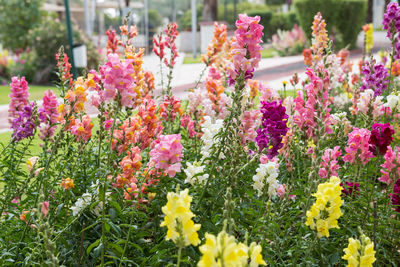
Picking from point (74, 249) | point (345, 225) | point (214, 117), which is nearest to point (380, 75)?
point (214, 117)

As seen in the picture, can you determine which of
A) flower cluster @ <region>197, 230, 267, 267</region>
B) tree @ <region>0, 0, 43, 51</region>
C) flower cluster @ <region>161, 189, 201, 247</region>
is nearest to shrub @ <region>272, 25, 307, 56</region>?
tree @ <region>0, 0, 43, 51</region>

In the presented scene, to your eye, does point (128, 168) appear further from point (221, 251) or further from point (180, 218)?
point (221, 251)

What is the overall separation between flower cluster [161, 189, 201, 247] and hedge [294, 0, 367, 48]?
733 inches

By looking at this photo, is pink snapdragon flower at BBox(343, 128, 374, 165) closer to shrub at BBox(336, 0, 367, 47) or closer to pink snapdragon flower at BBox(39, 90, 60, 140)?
pink snapdragon flower at BBox(39, 90, 60, 140)

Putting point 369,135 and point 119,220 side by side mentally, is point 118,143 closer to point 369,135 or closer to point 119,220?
point 119,220

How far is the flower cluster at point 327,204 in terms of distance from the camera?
1.69 meters

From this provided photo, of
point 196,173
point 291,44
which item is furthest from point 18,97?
point 291,44

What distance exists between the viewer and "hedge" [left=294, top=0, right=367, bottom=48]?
768 inches

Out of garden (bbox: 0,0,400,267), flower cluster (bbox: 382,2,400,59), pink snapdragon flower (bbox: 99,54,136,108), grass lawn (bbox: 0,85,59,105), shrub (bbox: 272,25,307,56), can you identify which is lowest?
grass lawn (bbox: 0,85,59,105)

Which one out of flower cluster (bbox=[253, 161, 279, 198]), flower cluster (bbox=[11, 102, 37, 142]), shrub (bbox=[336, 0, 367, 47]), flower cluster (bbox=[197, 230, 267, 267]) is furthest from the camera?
shrub (bbox=[336, 0, 367, 47])

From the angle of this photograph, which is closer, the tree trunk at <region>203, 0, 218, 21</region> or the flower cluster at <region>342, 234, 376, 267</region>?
the flower cluster at <region>342, 234, 376, 267</region>

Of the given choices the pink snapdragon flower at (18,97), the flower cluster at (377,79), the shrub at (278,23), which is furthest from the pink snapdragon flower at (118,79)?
the shrub at (278,23)

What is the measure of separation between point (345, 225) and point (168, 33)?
2.30 m

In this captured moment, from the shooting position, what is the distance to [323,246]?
250 cm
